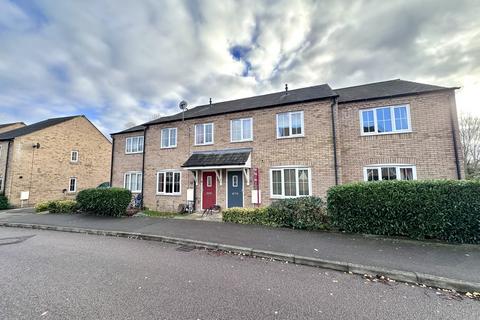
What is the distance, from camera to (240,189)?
12391 mm

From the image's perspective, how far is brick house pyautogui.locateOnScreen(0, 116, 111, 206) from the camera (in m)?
18.2

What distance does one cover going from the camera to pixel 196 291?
3.91 metres

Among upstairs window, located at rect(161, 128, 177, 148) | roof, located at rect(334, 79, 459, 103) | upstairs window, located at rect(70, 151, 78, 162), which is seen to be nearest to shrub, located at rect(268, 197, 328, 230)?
roof, located at rect(334, 79, 459, 103)

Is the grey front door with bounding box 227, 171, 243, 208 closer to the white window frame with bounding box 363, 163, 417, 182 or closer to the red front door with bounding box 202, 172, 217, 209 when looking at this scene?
the red front door with bounding box 202, 172, 217, 209

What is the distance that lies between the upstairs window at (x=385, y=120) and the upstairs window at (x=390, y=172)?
177 cm

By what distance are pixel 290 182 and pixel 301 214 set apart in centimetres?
306

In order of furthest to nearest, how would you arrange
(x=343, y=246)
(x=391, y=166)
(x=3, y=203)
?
1. (x=3, y=203)
2. (x=391, y=166)
3. (x=343, y=246)

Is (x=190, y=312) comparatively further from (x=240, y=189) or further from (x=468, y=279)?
(x=240, y=189)

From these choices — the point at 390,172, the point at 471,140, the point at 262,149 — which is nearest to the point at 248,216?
the point at 262,149

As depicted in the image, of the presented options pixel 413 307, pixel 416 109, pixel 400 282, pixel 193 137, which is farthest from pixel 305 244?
pixel 193 137

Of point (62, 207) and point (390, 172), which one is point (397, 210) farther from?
point (62, 207)

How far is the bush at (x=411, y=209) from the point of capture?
637cm

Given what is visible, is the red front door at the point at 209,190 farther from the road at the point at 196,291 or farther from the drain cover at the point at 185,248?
the road at the point at 196,291

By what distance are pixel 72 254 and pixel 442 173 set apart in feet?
47.3
